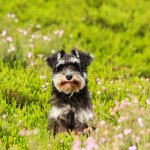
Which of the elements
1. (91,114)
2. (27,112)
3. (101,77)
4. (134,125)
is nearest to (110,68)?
(101,77)

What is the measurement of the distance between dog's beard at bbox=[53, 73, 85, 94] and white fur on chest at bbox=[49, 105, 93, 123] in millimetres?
293

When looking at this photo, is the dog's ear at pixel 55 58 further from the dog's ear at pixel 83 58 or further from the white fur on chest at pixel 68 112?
the white fur on chest at pixel 68 112

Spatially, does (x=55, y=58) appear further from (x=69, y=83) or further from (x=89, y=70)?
(x=89, y=70)

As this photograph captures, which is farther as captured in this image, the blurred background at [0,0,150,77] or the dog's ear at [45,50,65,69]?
the blurred background at [0,0,150,77]

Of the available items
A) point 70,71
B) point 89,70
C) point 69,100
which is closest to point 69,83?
point 70,71

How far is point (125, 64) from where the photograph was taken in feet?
52.2

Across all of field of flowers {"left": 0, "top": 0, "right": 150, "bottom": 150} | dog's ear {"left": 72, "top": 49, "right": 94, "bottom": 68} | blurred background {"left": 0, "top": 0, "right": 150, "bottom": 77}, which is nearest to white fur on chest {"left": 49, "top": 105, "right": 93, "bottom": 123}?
field of flowers {"left": 0, "top": 0, "right": 150, "bottom": 150}

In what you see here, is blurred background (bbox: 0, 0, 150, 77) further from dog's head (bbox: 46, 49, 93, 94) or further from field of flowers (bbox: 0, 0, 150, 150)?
dog's head (bbox: 46, 49, 93, 94)

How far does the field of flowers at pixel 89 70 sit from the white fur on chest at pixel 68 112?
0.18 meters

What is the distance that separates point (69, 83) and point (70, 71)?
199 mm

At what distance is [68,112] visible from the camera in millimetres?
9156

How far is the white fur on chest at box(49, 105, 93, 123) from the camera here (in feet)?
29.6

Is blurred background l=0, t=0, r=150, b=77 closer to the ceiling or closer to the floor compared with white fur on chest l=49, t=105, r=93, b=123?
closer to the ceiling

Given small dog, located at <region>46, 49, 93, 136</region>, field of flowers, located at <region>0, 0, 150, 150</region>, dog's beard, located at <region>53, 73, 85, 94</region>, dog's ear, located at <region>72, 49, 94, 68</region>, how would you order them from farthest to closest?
dog's ear, located at <region>72, 49, 94, 68</region> → small dog, located at <region>46, 49, 93, 136</region> → dog's beard, located at <region>53, 73, 85, 94</region> → field of flowers, located at <region>0, 0, 150, 150</region>
